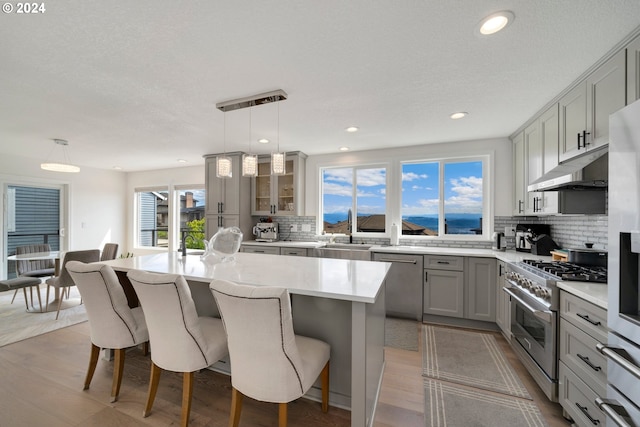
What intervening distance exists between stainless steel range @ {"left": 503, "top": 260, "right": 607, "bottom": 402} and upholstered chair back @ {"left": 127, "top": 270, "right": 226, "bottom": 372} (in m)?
2.36

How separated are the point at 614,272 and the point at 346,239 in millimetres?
3395

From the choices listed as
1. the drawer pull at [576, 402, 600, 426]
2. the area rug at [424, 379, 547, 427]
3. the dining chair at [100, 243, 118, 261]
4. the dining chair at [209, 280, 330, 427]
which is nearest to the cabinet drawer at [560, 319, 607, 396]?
the drawer pull at [576, 402, 600, 426]

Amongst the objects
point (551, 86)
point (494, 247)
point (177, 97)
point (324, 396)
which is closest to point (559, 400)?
point (324, 396)

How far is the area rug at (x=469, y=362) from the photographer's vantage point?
7.02 feet

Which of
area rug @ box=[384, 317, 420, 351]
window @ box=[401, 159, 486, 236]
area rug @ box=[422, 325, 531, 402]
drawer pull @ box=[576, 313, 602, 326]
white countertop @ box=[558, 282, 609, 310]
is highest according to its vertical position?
window @ box=[401, 159, 486, 236]

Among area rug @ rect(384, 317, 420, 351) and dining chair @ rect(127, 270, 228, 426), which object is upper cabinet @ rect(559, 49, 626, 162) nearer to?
area rug @ rect(384, 317, 420, 351)

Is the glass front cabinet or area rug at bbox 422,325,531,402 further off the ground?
the glass front cabinet

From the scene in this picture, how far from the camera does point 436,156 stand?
154 inches

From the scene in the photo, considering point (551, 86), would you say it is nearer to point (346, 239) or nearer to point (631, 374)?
point (631, 374)

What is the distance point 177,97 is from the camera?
240 centimetres

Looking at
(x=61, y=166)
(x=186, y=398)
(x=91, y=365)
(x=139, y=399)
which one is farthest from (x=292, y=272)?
(x=61, y=166)

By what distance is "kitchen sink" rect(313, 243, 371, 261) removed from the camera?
3.72m

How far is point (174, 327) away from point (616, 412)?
221 cm

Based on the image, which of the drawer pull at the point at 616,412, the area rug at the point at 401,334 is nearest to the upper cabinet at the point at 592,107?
the drawer pull at the point at 616,412
